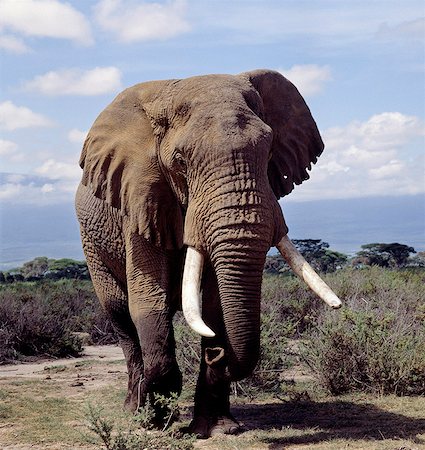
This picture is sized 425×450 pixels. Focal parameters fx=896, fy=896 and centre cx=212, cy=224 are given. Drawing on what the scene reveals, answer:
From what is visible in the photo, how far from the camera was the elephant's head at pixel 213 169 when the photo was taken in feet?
20.9

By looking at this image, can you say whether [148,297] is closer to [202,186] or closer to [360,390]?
[202,186]

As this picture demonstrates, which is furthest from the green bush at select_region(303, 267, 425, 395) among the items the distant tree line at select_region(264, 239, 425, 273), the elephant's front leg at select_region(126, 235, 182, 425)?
the distant tree line at select_region(264, 239, 425, 273)

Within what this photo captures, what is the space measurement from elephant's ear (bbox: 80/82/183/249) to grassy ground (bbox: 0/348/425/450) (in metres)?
1.55

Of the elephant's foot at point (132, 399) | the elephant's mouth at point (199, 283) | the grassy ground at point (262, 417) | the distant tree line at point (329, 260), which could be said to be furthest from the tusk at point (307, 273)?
the distant tree line at point (329, 260)

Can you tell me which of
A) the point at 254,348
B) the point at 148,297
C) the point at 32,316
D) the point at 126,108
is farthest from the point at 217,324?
the point at 32,316

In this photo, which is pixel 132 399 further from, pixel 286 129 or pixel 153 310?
pixel 286 129

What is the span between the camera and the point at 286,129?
8180 millimetres

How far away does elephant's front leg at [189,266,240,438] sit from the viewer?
25.2 ft

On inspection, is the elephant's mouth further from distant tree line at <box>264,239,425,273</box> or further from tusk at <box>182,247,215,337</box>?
distant tree line at <box>264,239,425,273</box>

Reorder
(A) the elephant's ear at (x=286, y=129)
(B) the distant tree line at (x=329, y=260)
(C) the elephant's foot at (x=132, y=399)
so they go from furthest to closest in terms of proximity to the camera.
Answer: (B) the distant tree line at (x=329, y=260), (C) the elephant's foot at (x=132, y=399), (A) the elephant's ear at (x=286, y=129)

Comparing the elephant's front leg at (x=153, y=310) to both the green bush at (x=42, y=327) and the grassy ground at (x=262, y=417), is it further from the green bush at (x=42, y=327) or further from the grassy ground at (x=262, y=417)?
the green bush at (x=42, y=327)

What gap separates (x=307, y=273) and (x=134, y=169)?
1.73 meters

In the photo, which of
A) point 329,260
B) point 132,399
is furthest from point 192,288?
point 329,260

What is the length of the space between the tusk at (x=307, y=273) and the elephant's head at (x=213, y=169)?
11 mm
